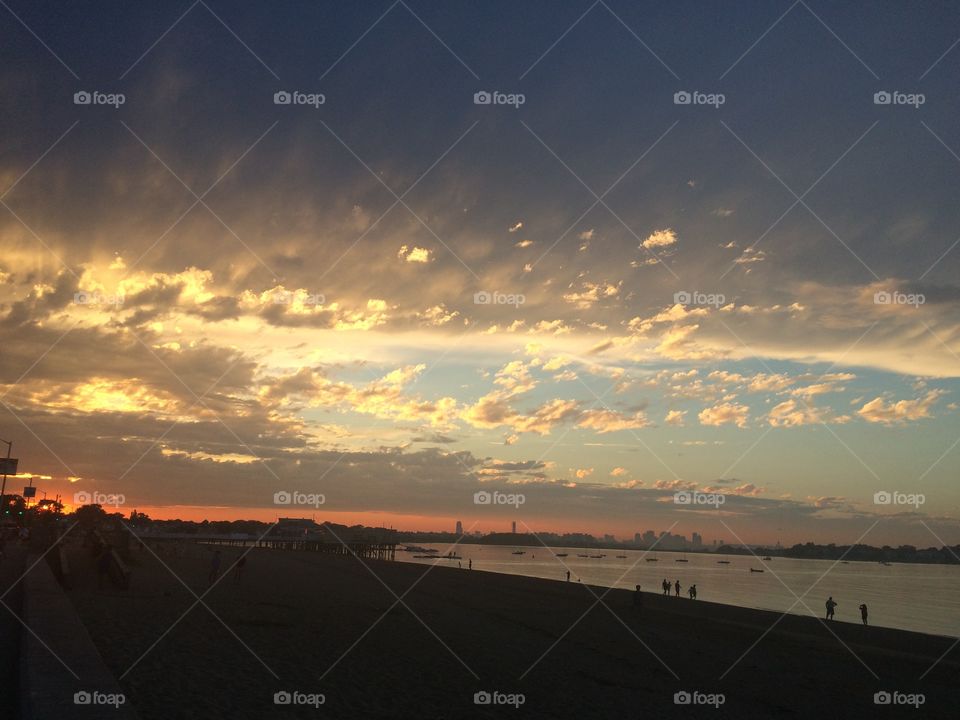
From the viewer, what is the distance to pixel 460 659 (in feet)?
58.5

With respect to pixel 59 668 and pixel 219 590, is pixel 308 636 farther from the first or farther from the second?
pixel 219 590

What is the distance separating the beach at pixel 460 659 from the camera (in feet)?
42.2

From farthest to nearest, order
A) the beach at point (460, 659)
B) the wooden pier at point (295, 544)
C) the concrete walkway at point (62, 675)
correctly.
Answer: the wooden pier at point (295, 544) → the beach at point (460, 659) → the concrete walkway at point (62, 675)

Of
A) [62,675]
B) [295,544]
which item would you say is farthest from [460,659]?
[295,544]

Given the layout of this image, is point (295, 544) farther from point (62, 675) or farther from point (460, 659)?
point (62, 675)

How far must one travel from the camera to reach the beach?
42.2ft

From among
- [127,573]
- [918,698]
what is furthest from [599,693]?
[127,573]

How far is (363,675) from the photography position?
1477 centimetres

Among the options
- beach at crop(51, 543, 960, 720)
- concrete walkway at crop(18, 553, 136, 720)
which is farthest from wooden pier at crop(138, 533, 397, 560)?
concrete walkway at crop(18, 553, 136, 720)

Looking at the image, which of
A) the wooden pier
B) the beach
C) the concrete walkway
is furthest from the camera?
the wooden pier

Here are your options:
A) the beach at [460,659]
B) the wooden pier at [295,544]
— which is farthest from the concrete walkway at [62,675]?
the wooden pier at [295,544]

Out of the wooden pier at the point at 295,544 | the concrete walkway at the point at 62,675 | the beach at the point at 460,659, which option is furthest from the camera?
the wooden pier at the point at 295,544

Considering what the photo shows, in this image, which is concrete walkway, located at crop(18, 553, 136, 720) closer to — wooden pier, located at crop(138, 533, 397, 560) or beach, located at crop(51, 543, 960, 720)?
beach, located at crop(51, 543, 960, 720)

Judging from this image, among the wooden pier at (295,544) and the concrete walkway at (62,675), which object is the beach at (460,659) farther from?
the wooden pier at (295,544)
